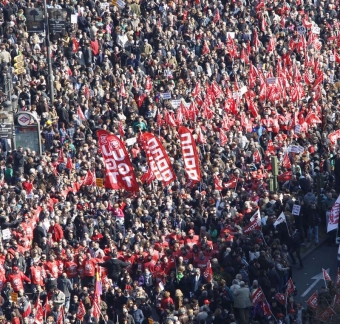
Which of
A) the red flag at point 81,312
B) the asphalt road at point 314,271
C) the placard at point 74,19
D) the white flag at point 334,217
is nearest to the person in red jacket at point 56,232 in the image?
the red flag at point 81,312

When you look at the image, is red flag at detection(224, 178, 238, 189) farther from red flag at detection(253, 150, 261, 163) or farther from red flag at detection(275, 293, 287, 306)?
red flag at detection(275, 293, 287, 306)

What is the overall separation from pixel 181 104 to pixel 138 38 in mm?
6385

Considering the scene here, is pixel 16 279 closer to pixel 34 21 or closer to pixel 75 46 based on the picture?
pixel 34 21

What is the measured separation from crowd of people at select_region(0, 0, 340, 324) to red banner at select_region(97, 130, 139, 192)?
1395 millimetres

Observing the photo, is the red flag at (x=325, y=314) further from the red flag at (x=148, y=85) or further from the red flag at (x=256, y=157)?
the red flag at (x=148, y=85)

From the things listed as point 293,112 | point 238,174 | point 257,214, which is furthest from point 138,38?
point 257,214

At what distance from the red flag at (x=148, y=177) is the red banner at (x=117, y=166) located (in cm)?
259

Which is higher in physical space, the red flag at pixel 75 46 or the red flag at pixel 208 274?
the red flag at pixel 75 46

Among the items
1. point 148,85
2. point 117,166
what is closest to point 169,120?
point 148,85

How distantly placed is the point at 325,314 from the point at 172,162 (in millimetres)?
11813

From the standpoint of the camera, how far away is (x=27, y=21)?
5500cm

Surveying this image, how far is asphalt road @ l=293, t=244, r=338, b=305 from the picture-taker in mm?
45000

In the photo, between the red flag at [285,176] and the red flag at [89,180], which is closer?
the red flag at [89,180]

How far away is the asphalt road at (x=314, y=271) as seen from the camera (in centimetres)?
4500
